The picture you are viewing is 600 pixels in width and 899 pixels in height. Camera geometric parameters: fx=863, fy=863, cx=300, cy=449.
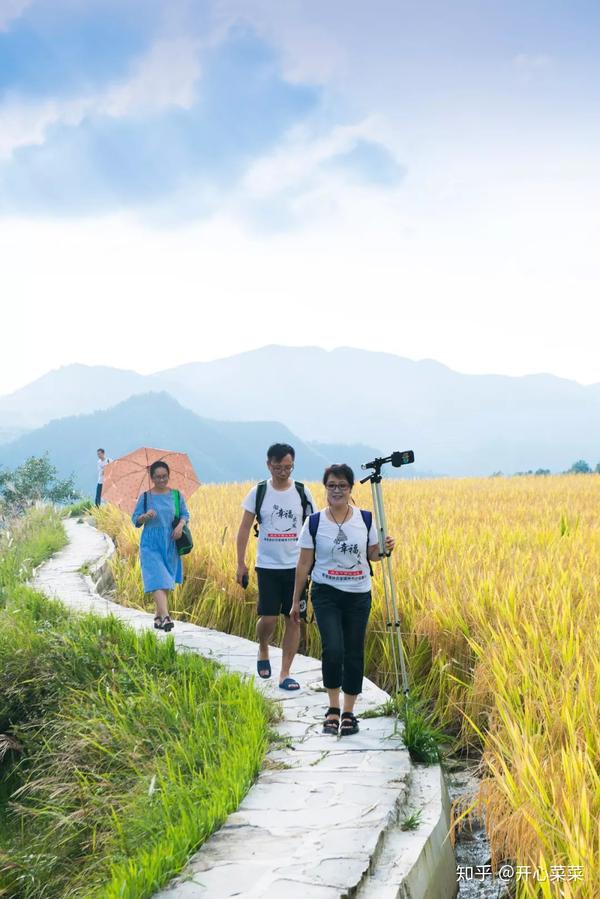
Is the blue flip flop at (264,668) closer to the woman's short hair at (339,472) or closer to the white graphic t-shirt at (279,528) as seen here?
the white graphic t-shirt at (279,528)

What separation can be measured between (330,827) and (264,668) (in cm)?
231

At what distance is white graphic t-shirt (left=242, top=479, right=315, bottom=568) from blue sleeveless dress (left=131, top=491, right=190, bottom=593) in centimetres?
189

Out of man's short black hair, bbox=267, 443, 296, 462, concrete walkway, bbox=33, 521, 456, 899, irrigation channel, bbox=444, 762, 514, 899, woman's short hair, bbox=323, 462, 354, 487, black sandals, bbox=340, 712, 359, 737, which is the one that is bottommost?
irrigation channel, bbox=444, 762, 514, 899

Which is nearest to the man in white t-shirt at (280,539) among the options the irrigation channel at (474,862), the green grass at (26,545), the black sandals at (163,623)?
the irrigation channel at (474,862)

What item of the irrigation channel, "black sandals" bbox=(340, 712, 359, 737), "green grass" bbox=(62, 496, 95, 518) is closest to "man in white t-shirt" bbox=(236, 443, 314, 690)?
"black sandals" bbox=(340, 712, 359, 737)

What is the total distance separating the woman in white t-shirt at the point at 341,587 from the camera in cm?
486

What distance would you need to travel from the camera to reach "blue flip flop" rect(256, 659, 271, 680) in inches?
233

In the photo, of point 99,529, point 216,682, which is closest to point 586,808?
point 216,682

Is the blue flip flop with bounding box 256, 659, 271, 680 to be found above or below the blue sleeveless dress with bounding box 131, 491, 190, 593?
below

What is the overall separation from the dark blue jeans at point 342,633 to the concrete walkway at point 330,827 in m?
0.31

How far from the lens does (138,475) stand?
333 inches

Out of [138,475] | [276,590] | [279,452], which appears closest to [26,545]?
[138,475]

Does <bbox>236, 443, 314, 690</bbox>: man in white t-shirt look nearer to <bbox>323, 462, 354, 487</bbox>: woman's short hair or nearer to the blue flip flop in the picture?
the blue flip flop

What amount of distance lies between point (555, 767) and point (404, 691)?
4.33 ft
